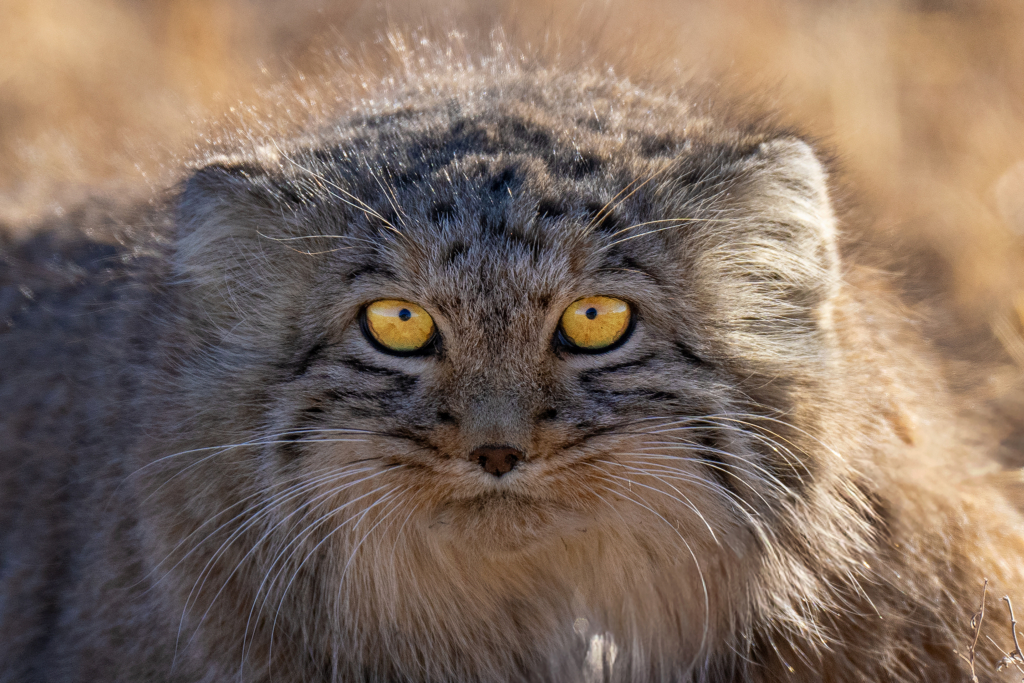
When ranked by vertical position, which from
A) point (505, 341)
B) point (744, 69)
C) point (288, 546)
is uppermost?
point (744, 69)

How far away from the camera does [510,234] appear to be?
2832 mm

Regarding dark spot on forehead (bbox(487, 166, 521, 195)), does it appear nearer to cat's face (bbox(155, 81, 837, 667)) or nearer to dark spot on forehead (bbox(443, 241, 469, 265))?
cat's face (bbox(155, 81, 837, 667))

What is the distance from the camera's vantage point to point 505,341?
2.75 m

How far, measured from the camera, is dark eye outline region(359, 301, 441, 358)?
9.34 feet

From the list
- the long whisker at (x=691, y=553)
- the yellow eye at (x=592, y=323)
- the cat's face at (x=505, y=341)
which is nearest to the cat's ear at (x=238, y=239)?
the cat's face at (x=505, y=341)

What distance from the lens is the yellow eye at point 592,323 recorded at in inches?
112

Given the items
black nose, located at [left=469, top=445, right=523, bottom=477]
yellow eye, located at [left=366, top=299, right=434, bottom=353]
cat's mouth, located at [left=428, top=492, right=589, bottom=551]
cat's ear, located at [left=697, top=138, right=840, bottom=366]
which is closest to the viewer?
black nose, located at [left=469, top=445, right=523, bottom=477]

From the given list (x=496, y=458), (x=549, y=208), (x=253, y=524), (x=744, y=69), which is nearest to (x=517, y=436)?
(x=496, y=458)

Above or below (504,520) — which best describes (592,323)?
above

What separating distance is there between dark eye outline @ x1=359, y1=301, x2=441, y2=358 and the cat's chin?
431mm

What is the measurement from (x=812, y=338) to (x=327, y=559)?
165 centimetres

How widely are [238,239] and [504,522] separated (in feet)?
4.21

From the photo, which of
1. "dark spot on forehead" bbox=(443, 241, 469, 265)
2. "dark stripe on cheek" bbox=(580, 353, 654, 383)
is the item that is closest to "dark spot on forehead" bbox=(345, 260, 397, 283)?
"dark spot on forehead" bbox=(443, 241, 469, 265)

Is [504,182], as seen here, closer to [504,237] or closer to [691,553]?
[504,237]
